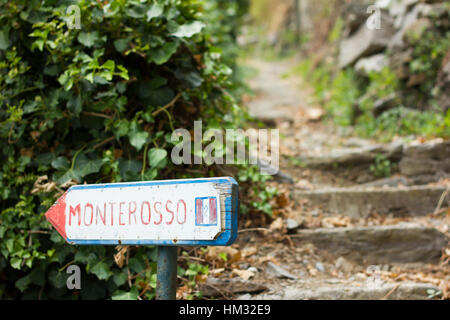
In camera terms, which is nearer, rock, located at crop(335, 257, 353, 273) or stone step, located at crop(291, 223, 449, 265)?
rock, located at crop(335, 257, 353, 273)

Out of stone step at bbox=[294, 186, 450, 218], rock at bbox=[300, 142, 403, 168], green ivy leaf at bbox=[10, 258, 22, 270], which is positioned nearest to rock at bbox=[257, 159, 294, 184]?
stone step at bbox=[294, 186, 450, 218]

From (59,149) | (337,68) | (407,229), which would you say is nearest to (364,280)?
(407,229)

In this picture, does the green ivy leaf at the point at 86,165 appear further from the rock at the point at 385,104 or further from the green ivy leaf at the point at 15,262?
the rock at the point at 385,104

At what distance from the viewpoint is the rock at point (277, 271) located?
226cm

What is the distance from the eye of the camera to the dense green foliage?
6.81ft

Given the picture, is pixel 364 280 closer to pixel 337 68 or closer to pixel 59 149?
pixel 59 149

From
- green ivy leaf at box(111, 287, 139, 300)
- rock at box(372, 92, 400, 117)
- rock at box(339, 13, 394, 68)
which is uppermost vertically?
rock at box(339, 13, 394, 68)

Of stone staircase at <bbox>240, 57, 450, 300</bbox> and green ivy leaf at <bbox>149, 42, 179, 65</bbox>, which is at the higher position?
green ivy leaf at <bbox>149, 42, 179, 65</bbox>

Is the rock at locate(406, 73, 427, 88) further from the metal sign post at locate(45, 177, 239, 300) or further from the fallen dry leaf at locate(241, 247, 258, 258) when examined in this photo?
the metal sign post at locate(45, 177, 239, 300)

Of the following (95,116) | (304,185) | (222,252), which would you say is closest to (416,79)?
(304,185)

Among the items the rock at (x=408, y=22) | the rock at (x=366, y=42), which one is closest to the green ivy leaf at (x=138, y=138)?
the rock at (x=408, y=22)

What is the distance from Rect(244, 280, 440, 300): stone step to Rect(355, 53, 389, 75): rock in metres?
3.06

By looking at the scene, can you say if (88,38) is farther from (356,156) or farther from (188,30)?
(356,156)

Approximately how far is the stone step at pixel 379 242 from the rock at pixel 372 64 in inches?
98.5
